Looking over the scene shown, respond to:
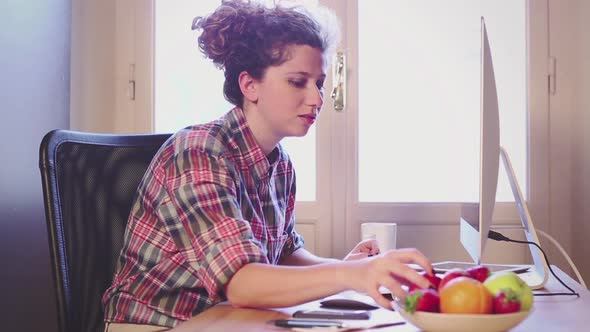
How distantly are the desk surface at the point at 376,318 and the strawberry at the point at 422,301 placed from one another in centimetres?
12

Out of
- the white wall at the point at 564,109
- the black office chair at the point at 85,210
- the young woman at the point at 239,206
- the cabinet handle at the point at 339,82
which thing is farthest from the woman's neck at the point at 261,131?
the white wall at the point at 564,109

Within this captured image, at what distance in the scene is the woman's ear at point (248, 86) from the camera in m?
1.52

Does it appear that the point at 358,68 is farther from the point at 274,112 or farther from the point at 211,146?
the point at 211,146

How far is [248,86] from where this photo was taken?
153 cm

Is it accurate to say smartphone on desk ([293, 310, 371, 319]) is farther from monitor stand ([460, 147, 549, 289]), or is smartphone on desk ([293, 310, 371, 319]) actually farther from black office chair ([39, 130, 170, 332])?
black office chair ([39, 130, 170, 332])

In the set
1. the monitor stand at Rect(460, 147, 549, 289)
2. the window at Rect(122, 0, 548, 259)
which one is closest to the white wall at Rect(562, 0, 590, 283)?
the window at Rect(122, 0, 548, 259)

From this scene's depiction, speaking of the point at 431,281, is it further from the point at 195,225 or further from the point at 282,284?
the point at 195,225

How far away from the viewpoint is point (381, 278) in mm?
986

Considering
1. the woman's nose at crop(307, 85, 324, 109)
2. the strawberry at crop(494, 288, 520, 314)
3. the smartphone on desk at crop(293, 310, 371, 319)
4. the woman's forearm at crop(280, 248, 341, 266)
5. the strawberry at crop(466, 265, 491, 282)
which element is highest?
the woman's nose at crop(307, 85, 324, 109)

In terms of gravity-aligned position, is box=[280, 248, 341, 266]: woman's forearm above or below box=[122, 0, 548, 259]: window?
below

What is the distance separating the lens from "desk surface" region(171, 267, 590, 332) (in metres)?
1.04

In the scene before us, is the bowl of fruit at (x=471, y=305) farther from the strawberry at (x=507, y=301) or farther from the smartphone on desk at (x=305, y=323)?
the smartphone on desk at (x=305, y=323)

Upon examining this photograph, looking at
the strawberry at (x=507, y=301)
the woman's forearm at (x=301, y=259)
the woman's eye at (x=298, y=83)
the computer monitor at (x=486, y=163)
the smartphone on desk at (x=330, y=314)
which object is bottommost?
the smartphone on desk at (x=330, y=314)

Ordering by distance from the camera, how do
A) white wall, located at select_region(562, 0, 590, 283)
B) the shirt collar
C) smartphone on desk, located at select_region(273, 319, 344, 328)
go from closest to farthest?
smartphone on desk, located at select_region(273, 319, 344, 328)
the shirt collar
white wall, located at select_region(562, 0, 590, 283)
